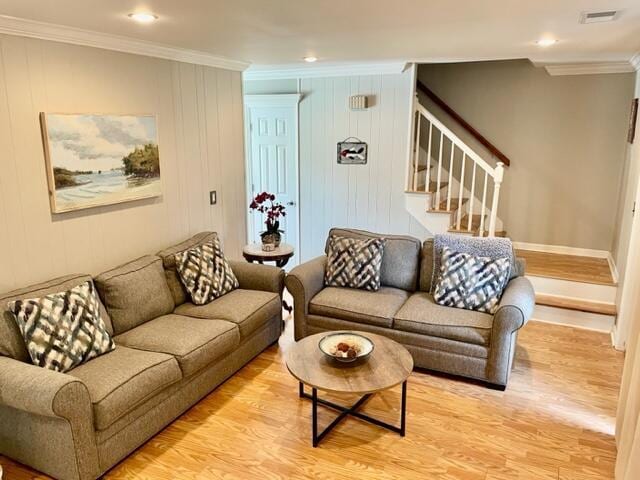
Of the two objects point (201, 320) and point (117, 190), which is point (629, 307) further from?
point (117, 190)

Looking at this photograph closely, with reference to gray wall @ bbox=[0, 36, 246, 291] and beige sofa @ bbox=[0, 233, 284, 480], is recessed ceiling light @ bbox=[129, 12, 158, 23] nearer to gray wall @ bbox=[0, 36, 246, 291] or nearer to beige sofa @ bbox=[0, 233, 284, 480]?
gray wall @ bbox=[0, 36, 246, 291]

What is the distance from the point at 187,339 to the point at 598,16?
3.03 metres

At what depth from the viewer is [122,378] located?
2506mm

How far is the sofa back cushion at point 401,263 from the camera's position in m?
3.94

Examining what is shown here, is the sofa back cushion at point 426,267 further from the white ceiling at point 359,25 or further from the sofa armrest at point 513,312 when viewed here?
the white ceiling at point 359,25

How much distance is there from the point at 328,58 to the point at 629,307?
326 centimetres

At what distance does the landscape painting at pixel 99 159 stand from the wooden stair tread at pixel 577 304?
3618mm

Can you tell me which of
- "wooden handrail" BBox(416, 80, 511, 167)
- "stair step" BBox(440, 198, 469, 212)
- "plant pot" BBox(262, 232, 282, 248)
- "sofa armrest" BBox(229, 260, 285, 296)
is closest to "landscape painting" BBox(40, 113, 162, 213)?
"sofa armrest" BBox(229, 260, 285, 296)

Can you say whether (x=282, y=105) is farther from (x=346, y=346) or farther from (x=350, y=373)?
(x=350, y=373)

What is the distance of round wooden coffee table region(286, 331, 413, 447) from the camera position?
99.8 inches

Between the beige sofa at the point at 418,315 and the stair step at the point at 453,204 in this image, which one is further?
the stair step at the point at 453,204

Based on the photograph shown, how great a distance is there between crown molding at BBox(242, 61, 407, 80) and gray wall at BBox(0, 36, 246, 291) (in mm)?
755

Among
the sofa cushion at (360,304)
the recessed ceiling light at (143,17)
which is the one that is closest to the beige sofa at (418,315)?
the sofa cushion at (360,304)

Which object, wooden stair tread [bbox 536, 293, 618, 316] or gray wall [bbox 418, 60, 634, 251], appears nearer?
wooden stair tread [bbox 536, 293, 618, 316]
